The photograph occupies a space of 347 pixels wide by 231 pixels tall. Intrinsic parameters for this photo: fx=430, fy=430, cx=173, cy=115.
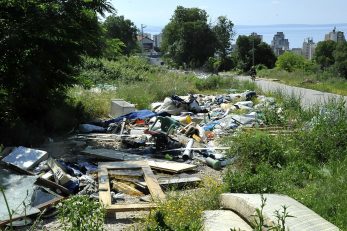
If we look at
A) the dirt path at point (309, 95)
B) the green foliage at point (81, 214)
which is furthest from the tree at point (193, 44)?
the green foliage at point (81, 214)

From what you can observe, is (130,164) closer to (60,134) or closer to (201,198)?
(201,198)

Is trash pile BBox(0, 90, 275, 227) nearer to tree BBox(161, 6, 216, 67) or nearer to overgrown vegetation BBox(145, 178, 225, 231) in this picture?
overgrown vegetation BBox(145, 178, 225, 231)

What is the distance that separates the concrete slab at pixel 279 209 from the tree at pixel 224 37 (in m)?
67.5

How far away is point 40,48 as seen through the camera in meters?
9.64

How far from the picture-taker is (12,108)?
9.81m

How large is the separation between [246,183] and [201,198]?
2.37ft

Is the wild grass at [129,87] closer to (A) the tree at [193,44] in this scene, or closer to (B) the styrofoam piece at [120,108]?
(B) the styrofoam piece at [120,108]

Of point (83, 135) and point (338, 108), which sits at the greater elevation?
point (338, 108)

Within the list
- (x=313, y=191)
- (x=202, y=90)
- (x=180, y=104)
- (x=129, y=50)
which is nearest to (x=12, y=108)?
(x=180, y=104)

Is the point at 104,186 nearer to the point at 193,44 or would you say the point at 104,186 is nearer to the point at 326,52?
the point at 326,52

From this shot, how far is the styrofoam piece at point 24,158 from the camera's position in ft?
22.0

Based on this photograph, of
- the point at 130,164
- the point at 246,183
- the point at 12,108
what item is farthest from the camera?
the point at 12,108

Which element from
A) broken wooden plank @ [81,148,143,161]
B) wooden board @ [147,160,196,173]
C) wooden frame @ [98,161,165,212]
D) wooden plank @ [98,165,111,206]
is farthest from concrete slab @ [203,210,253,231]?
broken wooden plank @ [81,148,143,161]

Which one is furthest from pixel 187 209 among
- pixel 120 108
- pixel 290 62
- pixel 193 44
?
pixel 193 44
